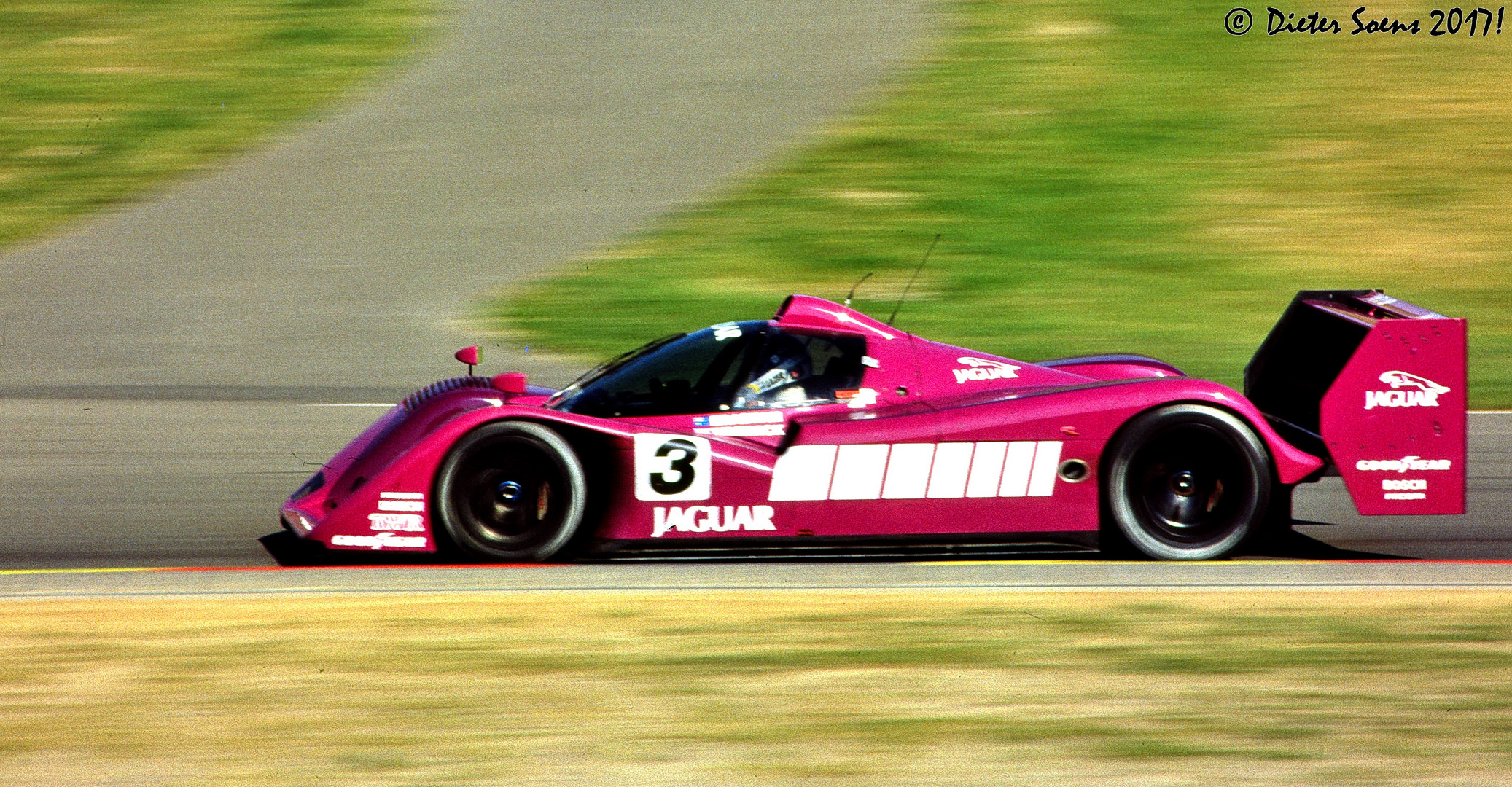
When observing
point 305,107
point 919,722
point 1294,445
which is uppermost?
point 305,107

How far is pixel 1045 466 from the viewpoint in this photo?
21.2 ft

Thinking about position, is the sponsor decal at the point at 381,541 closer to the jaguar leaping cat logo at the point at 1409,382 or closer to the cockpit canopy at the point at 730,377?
the cockpit canopy at the point at 730,377

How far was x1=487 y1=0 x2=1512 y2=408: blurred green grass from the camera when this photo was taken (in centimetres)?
1205

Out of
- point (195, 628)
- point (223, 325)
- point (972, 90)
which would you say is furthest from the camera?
point (972, 90)

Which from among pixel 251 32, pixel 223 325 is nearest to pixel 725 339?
pixel 223 325

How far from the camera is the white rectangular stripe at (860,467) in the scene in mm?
6434

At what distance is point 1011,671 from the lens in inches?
200

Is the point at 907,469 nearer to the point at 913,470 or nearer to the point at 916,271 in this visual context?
the point at 913,470

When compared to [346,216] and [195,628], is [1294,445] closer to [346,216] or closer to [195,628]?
[195,628]

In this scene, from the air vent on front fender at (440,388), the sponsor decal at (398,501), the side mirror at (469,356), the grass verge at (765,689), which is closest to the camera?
the grass verge at (765,689)

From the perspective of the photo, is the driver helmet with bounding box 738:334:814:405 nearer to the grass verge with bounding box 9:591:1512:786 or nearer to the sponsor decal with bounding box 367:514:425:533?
the grass verge with bounding box 9:591:1512:786

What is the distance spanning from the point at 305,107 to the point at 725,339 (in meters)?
11.3

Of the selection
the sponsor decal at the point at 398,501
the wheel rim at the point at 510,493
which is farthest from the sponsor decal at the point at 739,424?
the sponsor decal at the point at 398,501

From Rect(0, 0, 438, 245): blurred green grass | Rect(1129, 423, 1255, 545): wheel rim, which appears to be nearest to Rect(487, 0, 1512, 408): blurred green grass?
Rect(1129, 423, 1255, 545): wheel rim
